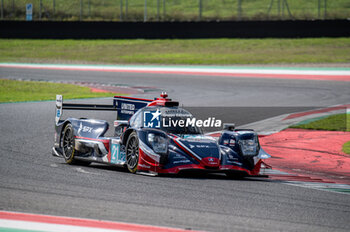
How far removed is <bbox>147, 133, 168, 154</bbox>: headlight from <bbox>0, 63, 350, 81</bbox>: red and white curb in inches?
A: 827

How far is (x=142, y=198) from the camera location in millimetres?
7562

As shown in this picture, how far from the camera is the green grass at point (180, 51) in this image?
38.2 metres

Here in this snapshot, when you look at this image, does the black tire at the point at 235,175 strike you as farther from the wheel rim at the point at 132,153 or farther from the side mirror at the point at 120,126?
the side mirror at the point at 120,126

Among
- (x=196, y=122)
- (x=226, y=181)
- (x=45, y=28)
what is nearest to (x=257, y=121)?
(x=196, y=122)

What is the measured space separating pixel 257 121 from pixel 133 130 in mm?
8022

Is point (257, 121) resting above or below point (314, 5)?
below

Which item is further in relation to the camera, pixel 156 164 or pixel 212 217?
pixel 156 164

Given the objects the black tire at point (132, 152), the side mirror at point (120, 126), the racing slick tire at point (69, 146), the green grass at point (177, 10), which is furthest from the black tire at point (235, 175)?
the green grass at point (177, 10)

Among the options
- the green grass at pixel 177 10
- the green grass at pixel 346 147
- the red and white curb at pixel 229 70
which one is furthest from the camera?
the green grass at pixel 177 10

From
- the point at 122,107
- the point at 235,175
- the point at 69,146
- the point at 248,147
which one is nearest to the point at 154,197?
the point at 235,175

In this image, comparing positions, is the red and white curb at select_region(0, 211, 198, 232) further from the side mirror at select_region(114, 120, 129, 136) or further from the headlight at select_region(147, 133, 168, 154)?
the side mirror at select_region(114, 120, 129, 136)

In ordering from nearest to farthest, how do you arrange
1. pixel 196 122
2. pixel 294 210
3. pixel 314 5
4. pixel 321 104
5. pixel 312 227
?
A: pixel 312 227, pixel 294 210, pixel 196 122, pixel 321 104, pixel 314 5

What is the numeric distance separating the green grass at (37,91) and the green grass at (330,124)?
9.59 meters

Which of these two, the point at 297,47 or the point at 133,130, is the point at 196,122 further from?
the point at 297,47
